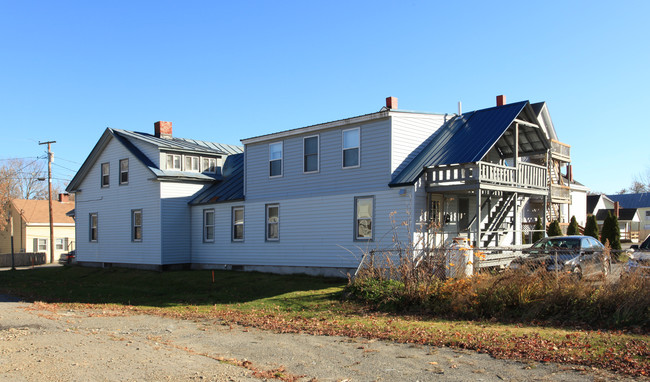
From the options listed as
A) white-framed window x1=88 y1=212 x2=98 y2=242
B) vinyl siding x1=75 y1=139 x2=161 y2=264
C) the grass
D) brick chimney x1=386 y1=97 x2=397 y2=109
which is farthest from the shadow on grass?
brick chimney x1=386 y1=97 x2=397 y2=109

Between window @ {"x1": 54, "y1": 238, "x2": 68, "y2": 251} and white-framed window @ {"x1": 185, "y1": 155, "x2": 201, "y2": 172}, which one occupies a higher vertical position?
white-framed window @ {"x1": 185, "y1": 155, "x2": 201, "y2": 172}

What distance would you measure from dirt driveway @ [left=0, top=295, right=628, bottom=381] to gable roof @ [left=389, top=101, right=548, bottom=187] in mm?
9822

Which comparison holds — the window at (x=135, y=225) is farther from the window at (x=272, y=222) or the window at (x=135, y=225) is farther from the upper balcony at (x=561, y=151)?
the upper balcony at (x=561, y=151)

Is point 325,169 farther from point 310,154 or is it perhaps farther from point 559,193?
point 559,193

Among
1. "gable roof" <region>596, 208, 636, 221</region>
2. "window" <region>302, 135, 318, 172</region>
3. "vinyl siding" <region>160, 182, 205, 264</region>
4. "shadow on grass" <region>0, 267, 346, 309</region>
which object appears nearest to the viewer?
"shadow on grass" <region>0, 267, 346, 309</region>

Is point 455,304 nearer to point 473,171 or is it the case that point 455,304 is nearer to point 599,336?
point 599,336

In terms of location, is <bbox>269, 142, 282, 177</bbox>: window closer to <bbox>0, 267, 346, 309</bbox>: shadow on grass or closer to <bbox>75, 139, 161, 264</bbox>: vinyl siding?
<bbox>0, 267, 346, 309</bbox>: shadow on grass

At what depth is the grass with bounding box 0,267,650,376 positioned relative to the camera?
9391 mm

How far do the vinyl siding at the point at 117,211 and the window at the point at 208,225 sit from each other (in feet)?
7.03

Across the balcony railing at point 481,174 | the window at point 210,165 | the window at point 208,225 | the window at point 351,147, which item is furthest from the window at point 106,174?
the balcony railing at point 481,174

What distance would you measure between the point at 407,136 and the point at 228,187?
1054 centimetres

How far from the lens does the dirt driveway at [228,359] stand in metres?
8.16

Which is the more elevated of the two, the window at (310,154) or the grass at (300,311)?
the window at (310,154)

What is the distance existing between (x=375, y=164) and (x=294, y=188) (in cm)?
423
